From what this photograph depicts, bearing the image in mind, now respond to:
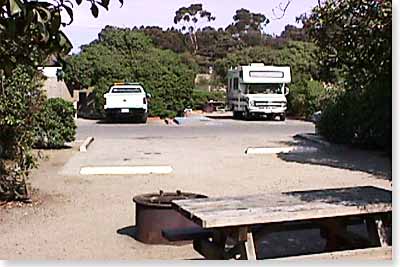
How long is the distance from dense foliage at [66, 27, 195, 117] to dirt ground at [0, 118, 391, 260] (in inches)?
489

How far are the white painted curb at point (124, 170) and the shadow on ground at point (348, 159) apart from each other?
325 centimetres

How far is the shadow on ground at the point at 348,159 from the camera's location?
14.6m

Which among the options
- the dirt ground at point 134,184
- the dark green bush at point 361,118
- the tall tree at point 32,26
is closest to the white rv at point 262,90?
the dirt ground at point 134,184

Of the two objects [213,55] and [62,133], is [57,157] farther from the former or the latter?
[213,55]

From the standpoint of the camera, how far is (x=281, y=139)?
2216cm

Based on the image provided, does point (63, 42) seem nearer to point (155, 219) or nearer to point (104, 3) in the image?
point (104, 3)

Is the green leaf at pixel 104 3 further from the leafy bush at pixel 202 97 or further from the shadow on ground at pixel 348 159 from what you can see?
the leafy bush at pixel 202 97

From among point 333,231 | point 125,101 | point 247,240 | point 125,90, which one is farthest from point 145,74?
point 247,240

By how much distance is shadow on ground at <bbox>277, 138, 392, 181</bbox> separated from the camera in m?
14.6

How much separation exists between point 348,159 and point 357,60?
7093 mm

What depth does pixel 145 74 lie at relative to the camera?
3478cm

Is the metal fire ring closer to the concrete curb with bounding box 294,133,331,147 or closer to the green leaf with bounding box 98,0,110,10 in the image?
the green leaf with bounding box 98,0,110,10

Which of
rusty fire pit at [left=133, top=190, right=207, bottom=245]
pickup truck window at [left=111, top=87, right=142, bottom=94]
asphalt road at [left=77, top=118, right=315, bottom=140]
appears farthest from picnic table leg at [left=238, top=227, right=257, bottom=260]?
pickup truck window at [left=111, top=87, right=142, bottom=94]

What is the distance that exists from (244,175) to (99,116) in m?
22.3
